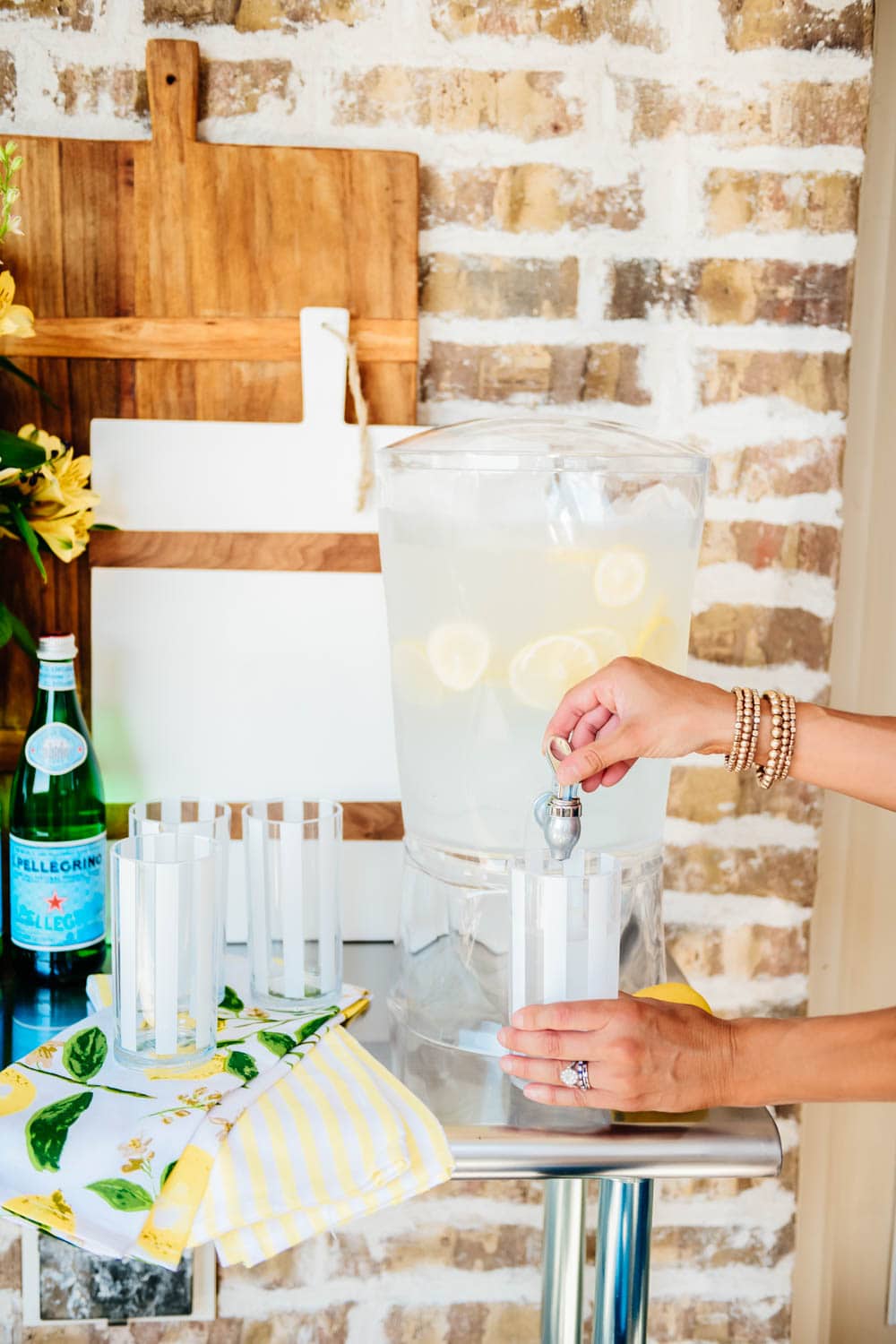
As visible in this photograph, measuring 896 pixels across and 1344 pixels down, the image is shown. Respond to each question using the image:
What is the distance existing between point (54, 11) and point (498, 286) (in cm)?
46

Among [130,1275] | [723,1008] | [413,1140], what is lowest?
[130,1275]

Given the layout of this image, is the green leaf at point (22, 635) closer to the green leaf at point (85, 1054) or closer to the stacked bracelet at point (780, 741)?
the green leaf at point (85, 1054)

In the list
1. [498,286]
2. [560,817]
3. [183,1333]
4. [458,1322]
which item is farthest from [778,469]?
[183,1333]

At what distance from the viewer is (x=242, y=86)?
1082 millimetres

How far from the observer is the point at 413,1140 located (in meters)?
0.74

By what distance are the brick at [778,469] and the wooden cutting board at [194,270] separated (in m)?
0.31

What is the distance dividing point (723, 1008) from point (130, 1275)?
66cm

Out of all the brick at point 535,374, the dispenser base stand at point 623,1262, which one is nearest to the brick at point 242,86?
the brick at point 535,374

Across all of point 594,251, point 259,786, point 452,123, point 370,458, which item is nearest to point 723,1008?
point 259,786

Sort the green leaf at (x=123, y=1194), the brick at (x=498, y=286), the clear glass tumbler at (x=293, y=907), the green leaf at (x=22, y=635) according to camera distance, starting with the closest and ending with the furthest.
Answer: the green leaf at (x=123, y=1194) < the clear glass tumbler at (x=293, y=907) < the green leaf at (x=22, y=635) < the brick at (x=498, y=286)

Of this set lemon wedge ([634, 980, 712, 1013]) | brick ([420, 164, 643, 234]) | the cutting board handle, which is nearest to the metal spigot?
lemon wedge ([634, 980, 712, 1013])

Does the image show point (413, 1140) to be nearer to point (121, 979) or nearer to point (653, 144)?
point (121, 979)

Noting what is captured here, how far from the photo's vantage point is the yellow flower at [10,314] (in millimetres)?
927

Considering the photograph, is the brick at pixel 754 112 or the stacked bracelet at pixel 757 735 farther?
the brick at pixel 754 112
